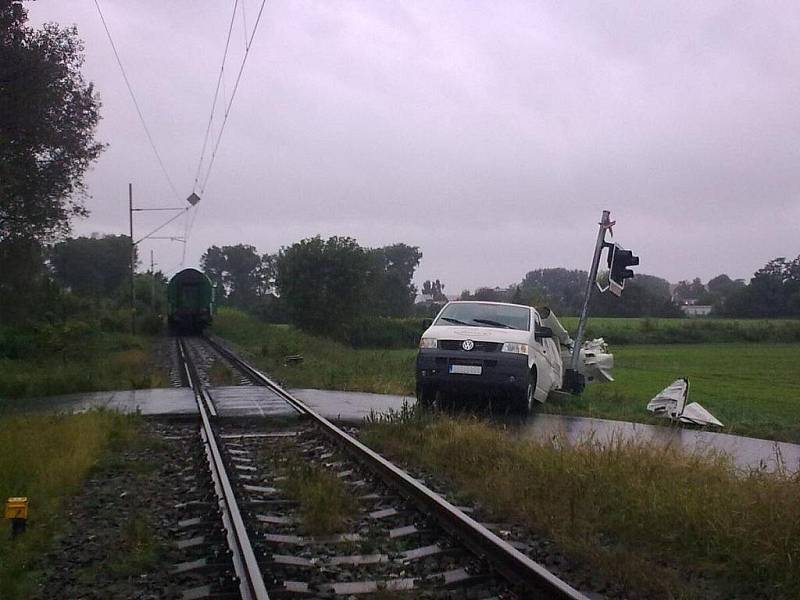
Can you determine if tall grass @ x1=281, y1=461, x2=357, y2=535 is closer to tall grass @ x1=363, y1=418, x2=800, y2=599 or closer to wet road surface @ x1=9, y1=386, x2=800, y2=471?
tall grass @ x1=363, y1=418, x2=800, y2=599

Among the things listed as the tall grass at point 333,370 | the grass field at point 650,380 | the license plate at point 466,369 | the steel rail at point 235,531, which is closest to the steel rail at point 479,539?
the steel rail at point 235,531

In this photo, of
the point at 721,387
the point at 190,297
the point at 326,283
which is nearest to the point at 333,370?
the point at 721,387

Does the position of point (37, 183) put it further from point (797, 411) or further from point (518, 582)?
point (518, 582)

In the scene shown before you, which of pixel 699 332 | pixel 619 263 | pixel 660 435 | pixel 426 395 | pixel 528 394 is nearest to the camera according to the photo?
pixel 660 435

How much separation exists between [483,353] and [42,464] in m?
6.12

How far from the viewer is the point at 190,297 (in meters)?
48.7

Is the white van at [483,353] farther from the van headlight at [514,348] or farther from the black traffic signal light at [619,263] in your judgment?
the black traffic signal light at [619,263]

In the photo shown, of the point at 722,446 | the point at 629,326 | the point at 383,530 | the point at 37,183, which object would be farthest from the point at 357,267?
the point at 383,530

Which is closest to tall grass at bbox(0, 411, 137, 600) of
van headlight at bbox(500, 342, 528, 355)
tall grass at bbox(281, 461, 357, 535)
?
tall grass at bbox(281, 461, 357, 535)

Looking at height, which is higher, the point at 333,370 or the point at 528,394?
the point at 528,394

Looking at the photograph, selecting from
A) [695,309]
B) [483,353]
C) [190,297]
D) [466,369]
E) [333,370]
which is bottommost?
[333,370]

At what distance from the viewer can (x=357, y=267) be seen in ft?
184

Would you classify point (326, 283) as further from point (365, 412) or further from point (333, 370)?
point (365, 412)

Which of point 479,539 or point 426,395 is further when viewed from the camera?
point 426,395
